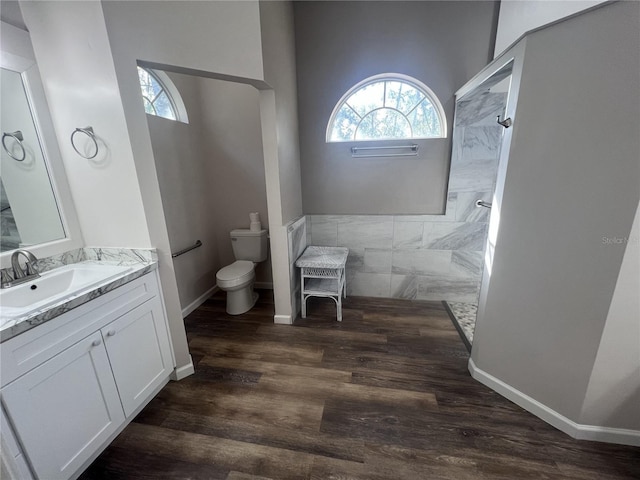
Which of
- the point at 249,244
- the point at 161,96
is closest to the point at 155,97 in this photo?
the point at 161,96

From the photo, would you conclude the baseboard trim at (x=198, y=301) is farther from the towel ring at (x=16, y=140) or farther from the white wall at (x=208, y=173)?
the towel ring at (x=16, y=140)

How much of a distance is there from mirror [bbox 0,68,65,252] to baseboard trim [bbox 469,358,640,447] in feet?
9.70

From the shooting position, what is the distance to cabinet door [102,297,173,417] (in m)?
1.33

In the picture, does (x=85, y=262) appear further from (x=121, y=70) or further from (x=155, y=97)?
(x=155, y=97)

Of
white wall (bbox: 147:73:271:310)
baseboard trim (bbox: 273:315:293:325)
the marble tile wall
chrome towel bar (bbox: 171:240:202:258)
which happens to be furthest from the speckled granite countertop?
baseboard trim (bbox: 273:315:293:325)

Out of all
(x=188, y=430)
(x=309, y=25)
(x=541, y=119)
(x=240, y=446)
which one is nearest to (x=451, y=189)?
(x=541, y=119)

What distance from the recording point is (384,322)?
2.40 metres

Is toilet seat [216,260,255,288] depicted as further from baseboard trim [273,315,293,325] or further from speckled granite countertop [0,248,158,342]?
speckled granite countertop [0,248,158,342]

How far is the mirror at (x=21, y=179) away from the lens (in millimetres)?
1349

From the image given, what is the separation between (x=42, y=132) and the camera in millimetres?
1420

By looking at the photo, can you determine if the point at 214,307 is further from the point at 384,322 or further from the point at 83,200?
the point at 384,322

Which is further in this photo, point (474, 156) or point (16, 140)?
point (474, 156)

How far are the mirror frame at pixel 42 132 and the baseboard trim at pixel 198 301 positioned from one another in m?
1.22

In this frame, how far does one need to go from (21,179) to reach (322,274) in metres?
2.10
